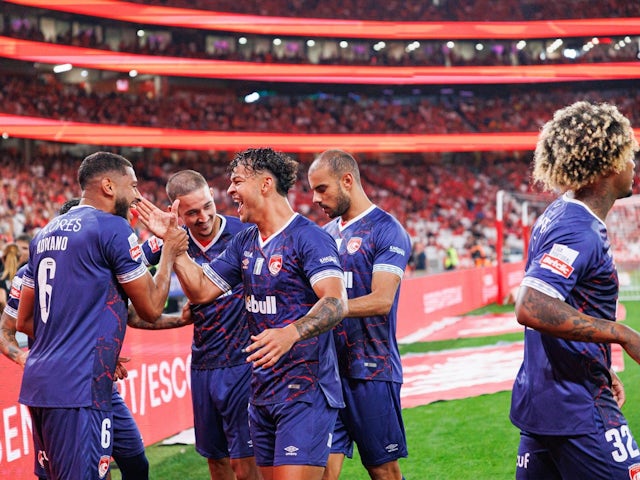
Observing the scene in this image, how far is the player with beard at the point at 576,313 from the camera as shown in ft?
10.5

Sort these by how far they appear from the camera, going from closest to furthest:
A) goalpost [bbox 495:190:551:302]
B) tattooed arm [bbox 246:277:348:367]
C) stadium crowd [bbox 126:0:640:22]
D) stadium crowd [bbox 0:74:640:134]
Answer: tattooed arm [bbox 246:277:348:367] → goalpost [bbox 495:190:551:302] → stadium crowd [bbox 0:74:640:134] → stadium crowd [bbox 126:0:640:22]

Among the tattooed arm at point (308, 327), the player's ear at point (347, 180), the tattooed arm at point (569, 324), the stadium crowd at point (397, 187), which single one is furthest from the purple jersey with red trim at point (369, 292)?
the stadium crowd at point (397, 187)

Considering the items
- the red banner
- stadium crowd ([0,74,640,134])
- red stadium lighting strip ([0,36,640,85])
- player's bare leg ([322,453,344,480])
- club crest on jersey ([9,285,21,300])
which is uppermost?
red stadium lighting strip ([0,36,640,85])

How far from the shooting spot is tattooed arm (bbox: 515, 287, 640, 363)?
10.4ft

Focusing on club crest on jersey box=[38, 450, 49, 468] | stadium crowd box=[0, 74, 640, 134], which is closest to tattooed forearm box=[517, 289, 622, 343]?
club crest on jersey box=[38, 450, 49, 468]

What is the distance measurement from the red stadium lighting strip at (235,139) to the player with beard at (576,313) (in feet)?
100

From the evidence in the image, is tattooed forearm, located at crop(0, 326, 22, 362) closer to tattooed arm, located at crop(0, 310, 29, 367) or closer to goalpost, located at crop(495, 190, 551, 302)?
tattooed arm, located at crop(0, 310, 29, 367)

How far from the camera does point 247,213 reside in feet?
14.8

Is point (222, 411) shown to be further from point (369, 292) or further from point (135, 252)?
point (135, 252)

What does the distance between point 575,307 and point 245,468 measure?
2793mm

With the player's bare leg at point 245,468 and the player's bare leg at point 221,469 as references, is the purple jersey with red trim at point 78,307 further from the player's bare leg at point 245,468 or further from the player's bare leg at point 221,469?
the player's bare leg at point 221,469

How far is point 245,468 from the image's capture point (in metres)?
5.32

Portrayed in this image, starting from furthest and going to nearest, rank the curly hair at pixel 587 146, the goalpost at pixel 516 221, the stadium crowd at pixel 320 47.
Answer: the stadium crowd at pixel 320 47
the goalpost at pixel 516 221
the curly hair at pixel 587 146

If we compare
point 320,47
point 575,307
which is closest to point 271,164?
point 575,307
